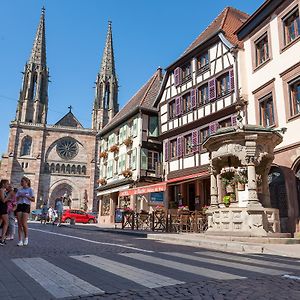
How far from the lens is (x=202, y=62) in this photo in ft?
73.8

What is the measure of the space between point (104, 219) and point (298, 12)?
86.9 feet

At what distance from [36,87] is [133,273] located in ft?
207

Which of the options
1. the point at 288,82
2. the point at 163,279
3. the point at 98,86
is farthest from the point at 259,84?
the point at 98,86

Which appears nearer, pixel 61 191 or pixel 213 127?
pixel 213 127

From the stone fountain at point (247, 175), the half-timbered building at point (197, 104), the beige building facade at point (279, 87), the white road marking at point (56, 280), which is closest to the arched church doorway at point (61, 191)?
the half-timbered building at point (197, 104)

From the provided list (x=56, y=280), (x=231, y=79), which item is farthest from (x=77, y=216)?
(x=56, y=280)

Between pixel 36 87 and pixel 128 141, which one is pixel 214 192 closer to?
pixel 128 141

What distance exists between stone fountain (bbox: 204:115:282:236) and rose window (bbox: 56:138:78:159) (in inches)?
1930

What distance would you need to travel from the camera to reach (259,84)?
1730 cm

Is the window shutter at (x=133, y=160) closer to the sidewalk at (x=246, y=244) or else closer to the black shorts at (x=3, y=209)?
the sidewalk at (x=246, y=244)

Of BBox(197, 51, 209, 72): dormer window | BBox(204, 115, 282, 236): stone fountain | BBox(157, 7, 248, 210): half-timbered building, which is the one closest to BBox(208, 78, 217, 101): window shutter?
BBox(157, 7, 248, 210): half-timbered building

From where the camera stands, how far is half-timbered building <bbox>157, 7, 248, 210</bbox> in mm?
19891

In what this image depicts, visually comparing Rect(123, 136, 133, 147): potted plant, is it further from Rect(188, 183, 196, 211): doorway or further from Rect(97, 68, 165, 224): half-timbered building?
Rect(188, 183, 196, 211): doorway

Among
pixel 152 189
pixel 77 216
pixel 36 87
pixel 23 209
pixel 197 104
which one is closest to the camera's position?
pixel 23 209
